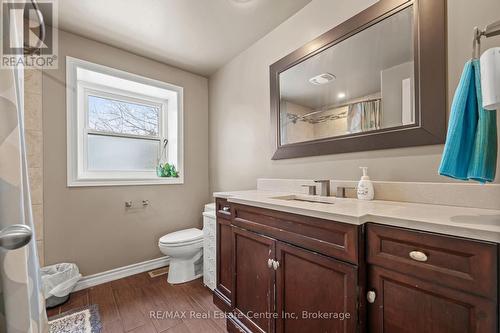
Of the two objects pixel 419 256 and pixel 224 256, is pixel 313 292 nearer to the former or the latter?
pixel 419 256

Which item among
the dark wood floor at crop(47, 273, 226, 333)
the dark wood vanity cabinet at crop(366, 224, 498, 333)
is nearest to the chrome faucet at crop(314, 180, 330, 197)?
the dark wood vanity cabinet at crop(366, 224, 498, 333)

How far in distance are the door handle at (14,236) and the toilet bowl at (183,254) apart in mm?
1681

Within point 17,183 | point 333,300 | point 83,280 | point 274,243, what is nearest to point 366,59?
point 274,243

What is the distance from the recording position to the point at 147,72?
2.37 meters

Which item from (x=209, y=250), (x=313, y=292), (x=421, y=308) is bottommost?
(x=209, y=250)

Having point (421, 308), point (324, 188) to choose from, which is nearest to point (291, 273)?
point (421, 308)

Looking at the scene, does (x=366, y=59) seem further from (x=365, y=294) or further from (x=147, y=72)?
(x=147, y=72)

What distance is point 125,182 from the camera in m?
2.22

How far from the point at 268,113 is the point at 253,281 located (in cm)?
140

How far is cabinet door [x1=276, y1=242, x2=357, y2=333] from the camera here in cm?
83

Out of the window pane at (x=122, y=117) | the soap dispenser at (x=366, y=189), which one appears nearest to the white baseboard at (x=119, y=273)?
the window pane at (x=122, y=117)

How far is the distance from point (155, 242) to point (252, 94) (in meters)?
1.95

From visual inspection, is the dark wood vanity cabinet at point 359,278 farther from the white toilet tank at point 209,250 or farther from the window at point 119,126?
the window at point 119,126

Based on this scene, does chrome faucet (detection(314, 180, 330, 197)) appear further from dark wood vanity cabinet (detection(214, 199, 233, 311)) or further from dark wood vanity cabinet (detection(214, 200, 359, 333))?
dark wood vanity cabinet (detection(214, 199, 233, 311))
